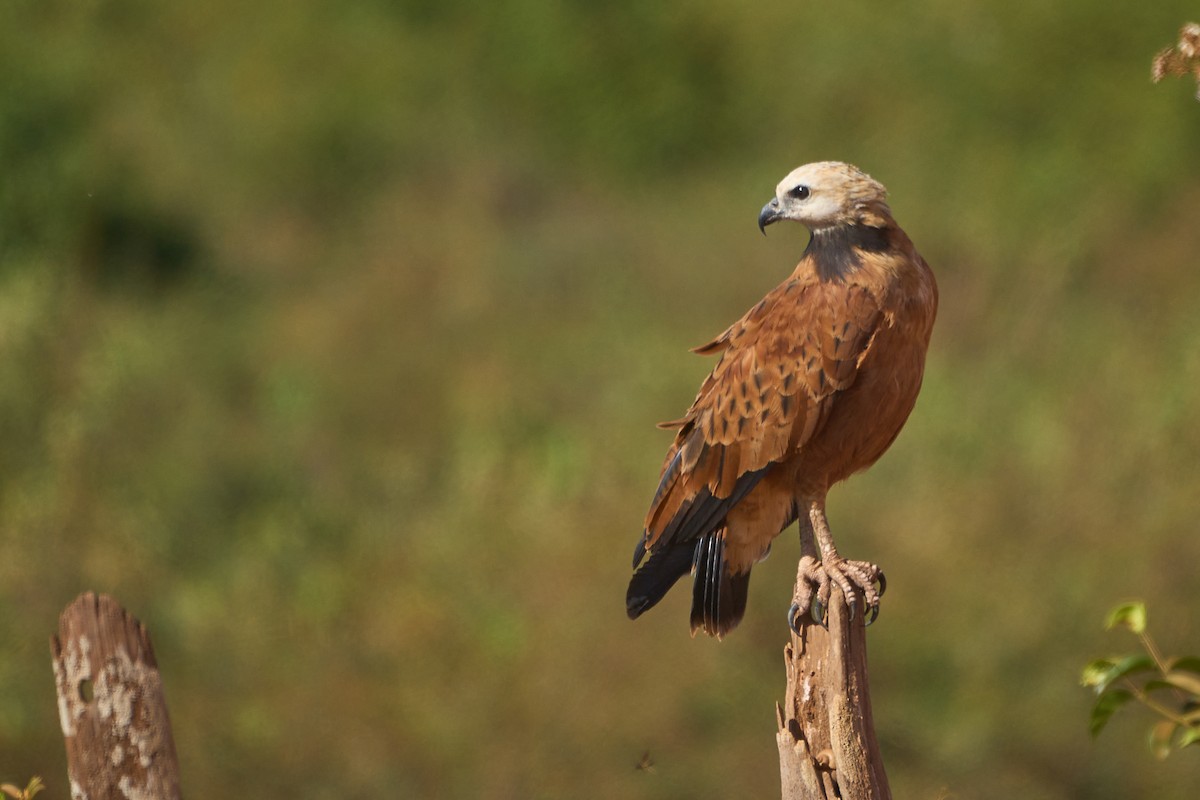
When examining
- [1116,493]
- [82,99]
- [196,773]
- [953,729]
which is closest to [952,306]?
[1116,493]

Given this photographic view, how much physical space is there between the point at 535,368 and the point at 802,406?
8.21m

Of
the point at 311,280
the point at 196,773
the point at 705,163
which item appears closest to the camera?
the point at 196,773

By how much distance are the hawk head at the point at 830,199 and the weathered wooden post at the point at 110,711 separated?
208 centimetres

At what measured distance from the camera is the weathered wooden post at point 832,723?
4191 millimetres

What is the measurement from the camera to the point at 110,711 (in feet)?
14.0

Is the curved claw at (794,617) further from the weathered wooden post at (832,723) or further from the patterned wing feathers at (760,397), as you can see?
the patterned wing feathers at (760,397)

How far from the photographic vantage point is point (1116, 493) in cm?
1030

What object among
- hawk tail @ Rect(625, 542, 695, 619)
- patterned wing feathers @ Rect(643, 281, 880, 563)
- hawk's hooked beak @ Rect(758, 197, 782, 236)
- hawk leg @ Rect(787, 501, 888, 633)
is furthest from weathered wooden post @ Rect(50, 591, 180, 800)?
hawk's hooked beak @ Rect(758, 197, 782, 236)

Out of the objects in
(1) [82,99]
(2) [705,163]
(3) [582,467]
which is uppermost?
(1) [82,99]

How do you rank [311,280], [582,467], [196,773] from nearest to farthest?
[196,773], [582,467], [311,280]

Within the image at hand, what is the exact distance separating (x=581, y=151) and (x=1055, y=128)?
4.75 m

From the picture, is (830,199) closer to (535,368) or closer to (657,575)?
(657,575)

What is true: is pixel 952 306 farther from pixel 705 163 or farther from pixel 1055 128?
pixel 705 163

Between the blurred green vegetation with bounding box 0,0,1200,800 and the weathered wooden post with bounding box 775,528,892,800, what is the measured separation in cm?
206
